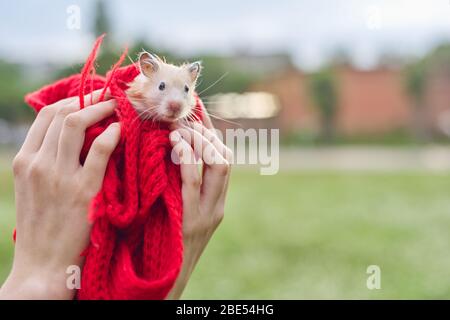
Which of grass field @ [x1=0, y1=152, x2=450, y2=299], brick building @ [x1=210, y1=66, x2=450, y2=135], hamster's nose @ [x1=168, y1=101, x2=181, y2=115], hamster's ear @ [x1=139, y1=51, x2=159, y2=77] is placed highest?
brick building @ [x1=210, y1=66, x2=450, y2=135]

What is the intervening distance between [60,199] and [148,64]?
1.42ft

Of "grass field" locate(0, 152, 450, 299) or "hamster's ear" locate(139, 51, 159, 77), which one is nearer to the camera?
"hamster's ear" locate(139, 51, 159, 77)

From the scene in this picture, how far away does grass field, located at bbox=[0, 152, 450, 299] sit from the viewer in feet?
16.7

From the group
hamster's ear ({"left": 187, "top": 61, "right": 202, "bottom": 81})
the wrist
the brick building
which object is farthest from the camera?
the brick building

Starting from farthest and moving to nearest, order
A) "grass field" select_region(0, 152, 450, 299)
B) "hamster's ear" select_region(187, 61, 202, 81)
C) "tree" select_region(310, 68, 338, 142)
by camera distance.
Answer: "tree" select_region(310, 68, 338, 142)
"grass field" select_region(0, 152, 450, 299)
"hamster's ear" select_region(187, 61, 202, 81)

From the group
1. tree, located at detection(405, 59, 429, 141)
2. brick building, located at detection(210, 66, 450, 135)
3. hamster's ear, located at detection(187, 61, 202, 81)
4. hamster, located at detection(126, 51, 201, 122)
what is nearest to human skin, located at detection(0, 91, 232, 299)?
hamster, located at detection(126, 51, 201, 122)

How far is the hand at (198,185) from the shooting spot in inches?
56.1

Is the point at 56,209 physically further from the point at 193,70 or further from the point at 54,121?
the point at 193,70

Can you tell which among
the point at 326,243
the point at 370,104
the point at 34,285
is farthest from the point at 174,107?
the point at 370,104

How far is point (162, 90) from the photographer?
1587 millimetres

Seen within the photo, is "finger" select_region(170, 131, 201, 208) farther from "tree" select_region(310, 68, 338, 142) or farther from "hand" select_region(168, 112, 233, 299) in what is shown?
"tree" select_region(310, 68, 338, 142)

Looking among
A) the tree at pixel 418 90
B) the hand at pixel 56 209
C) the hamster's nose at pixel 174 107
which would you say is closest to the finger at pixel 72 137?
the hand at pixel 56 209

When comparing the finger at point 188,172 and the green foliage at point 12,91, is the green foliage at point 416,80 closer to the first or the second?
the green foliage at point 12,91

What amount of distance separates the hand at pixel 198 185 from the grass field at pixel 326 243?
3452 mm
